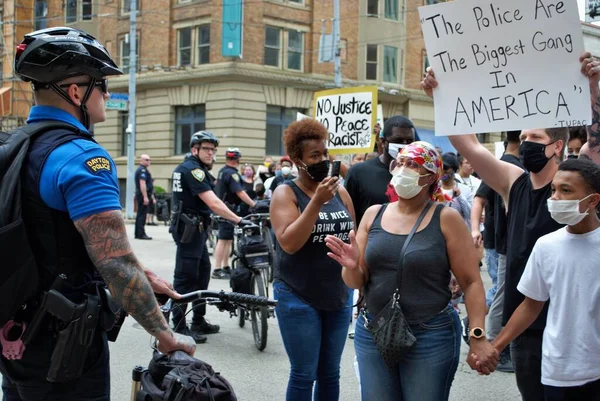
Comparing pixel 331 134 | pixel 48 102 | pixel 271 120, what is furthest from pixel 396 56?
pixel 48 102

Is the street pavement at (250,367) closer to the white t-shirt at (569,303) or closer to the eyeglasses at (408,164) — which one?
the white t-shirt at (569,303)

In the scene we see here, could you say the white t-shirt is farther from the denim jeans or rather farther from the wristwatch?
the wristwatch

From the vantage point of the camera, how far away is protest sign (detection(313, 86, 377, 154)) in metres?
8.38

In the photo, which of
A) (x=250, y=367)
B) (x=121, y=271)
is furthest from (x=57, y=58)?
(x=250, y=367)

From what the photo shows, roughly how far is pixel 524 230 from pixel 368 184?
1.90m

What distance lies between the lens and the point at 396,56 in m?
35.7

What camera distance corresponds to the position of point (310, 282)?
4.20 m

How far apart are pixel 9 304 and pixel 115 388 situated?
3459 mm

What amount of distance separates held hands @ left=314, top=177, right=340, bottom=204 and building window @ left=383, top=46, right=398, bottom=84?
3225 cm

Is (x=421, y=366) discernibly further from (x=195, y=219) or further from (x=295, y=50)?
(x=295, y=50)

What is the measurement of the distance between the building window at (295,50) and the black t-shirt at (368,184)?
90.2ft

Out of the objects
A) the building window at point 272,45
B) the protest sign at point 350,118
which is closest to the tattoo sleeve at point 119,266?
the protest sign at point 350,118

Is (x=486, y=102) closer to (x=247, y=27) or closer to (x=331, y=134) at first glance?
(x=331, y=134)

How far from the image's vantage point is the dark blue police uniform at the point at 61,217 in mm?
2537
